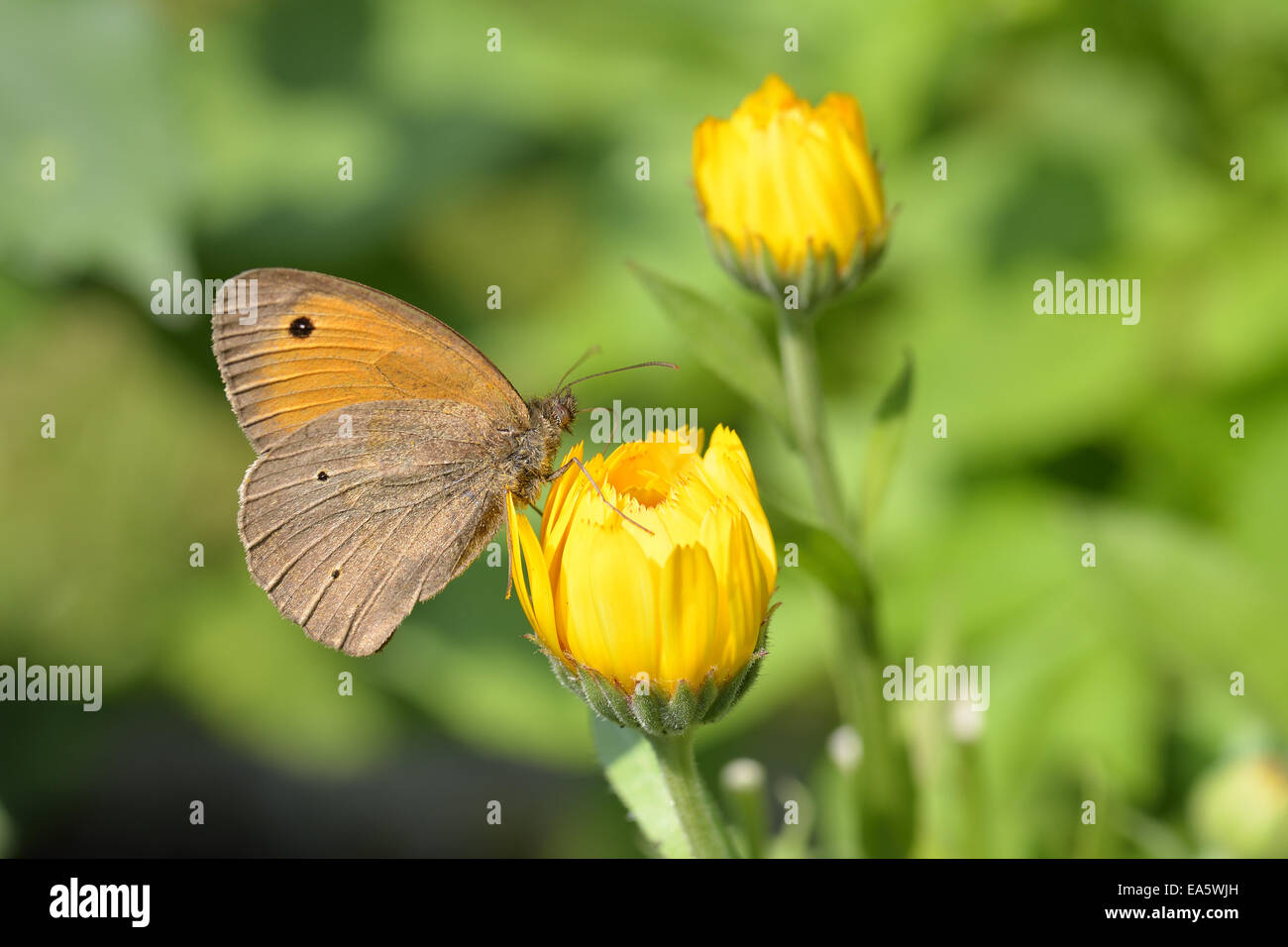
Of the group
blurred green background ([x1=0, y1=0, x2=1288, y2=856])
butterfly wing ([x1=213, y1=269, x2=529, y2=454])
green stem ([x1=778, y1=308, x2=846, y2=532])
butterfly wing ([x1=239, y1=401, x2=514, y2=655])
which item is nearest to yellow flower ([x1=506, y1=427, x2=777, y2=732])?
green stem ([x1=778, y1=308, x2=846, y2=532])

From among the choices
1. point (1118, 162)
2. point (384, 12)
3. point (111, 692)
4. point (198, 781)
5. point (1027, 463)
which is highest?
point (384, 12)

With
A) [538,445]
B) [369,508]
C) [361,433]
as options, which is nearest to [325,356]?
[361,433]

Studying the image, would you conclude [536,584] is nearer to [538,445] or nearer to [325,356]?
A: [538,445]

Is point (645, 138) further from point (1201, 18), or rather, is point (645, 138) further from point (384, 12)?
point (1201, 18)

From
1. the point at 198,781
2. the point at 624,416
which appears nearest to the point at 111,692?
the point at 198,781

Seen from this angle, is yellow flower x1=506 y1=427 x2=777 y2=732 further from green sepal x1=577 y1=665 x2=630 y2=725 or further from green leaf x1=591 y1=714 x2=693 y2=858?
green leaf x1=591 y1=714 x2=693 y2=858

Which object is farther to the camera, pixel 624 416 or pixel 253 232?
pixel 253 232
